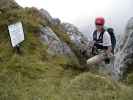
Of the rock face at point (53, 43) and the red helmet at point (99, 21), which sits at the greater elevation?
the red helmet at point (99, 21)

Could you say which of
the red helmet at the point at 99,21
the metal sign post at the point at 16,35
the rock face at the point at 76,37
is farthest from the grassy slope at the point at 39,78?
the rock face at the point at 76,37

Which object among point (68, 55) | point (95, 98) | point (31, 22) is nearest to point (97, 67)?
point (68, 55)

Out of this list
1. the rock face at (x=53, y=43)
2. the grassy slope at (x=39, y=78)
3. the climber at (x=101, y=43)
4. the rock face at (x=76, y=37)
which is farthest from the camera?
the rock face at (x=76, y=37)

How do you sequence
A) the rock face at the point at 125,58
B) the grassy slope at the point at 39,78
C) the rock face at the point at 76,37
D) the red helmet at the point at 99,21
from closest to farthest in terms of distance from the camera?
the grassy slope at the point at 39,78 < the red helmet at the point at 99,21 < the rock face at the point at 76,37 < the rock face at the point at 125,58

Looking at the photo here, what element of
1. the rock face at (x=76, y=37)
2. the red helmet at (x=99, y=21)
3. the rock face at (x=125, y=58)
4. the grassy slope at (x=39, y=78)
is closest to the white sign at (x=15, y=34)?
the grassy slope at (x=39, y=78)

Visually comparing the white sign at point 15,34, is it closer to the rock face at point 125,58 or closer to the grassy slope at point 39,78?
the grassy slope at point 39,78

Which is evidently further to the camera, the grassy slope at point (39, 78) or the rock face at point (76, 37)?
the rock face at point (76, 37)

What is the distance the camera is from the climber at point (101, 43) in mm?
16156

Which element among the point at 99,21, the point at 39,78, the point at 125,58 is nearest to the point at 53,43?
the point at 99,21

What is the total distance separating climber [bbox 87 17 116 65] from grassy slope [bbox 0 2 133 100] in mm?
1062

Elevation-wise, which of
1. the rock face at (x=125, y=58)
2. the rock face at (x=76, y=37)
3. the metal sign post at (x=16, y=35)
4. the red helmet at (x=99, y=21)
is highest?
the red helmet at (x=99, y=21)

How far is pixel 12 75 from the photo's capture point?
14547 mm

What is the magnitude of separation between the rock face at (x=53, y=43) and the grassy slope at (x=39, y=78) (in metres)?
0.37

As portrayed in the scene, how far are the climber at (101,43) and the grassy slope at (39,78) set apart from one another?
3.49 ft
